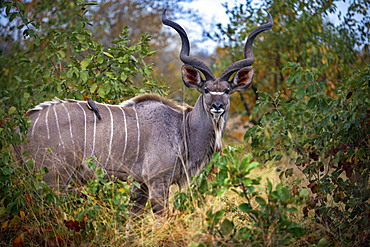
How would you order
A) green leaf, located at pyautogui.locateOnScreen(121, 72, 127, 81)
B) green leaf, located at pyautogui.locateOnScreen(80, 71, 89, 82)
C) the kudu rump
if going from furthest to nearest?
1. green leaf, located at pyautogui.locateOnScreen(121, 72, 127, 81)
2. green leaf, located at pyautogui.locateOnScreen(80, 71, 89, 82)
3. the kudu rump

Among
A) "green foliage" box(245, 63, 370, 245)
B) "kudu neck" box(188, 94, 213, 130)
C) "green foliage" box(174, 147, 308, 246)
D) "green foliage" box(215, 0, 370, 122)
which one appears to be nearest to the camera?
"green foliage" box(174, 147, 308, 246)

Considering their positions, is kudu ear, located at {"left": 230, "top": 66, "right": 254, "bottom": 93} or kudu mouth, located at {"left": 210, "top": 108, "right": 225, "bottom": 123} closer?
kudu mouth, located at {"left": 210, "top": 108, "right": 225, "bottom": 123}

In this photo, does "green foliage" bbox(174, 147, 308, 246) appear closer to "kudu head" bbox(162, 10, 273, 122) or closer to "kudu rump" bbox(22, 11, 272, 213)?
"kudu rump" bbox(22, 11, 272, 213)

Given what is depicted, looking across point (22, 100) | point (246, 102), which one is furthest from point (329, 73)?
point (22, 100)

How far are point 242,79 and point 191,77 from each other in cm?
47

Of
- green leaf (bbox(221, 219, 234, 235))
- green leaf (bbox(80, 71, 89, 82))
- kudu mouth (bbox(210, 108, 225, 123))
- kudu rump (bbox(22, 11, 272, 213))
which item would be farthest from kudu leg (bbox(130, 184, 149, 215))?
green leaf (bbox(221, 219, 234, 235))

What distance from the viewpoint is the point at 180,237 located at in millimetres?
2689

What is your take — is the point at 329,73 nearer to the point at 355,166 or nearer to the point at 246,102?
the point at 246,102

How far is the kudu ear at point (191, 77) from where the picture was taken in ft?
11.8

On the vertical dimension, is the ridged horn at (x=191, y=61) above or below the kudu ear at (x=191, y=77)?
above

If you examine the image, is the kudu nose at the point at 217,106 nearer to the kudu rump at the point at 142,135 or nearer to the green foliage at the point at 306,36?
the kudu rump at the point at 142,135

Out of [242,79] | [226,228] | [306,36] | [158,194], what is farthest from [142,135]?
[306,36]

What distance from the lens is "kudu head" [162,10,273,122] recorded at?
135 inches

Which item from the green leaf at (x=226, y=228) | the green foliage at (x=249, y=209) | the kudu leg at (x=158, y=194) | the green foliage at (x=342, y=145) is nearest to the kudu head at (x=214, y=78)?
the green foliage at (x=342, y=145)
